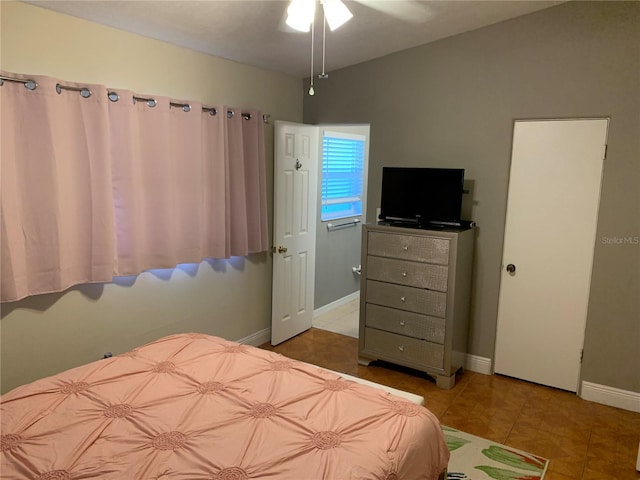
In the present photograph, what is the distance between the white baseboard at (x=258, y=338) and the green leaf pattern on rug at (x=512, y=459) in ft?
7.08

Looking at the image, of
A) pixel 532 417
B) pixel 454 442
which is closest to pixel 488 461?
pixel 454 442

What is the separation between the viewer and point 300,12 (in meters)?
2.27

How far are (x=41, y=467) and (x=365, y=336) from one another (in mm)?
2687

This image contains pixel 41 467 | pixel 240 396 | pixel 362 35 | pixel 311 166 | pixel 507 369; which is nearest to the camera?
pixel 41 467

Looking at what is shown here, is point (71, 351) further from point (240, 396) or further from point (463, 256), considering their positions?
point (463, 256)

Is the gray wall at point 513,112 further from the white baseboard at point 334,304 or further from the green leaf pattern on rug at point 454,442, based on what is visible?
the white baseboard at point 334,304

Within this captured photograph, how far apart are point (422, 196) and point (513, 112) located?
36.0 inches

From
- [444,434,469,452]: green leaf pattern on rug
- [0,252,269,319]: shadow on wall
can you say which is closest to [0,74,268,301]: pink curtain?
[0,252,269,319]: shadow on wall

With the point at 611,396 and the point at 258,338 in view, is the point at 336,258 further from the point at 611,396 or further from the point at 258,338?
the point at 611,396

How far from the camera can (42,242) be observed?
8.16ft

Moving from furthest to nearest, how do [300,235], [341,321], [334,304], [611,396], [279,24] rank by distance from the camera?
[334,304] → [341,321] → [300,235] → [611,396] → [279,24]

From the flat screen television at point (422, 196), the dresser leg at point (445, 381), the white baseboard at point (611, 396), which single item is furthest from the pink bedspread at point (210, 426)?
the white baseboard at point (611, 396)

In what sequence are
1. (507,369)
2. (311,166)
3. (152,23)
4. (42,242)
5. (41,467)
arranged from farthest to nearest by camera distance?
1. (311,166)
2. (507,369)
3. (152,23)
4. (42,242)
5. (41,467)

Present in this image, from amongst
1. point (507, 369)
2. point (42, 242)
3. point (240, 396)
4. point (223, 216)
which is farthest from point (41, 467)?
point (507, 369)
